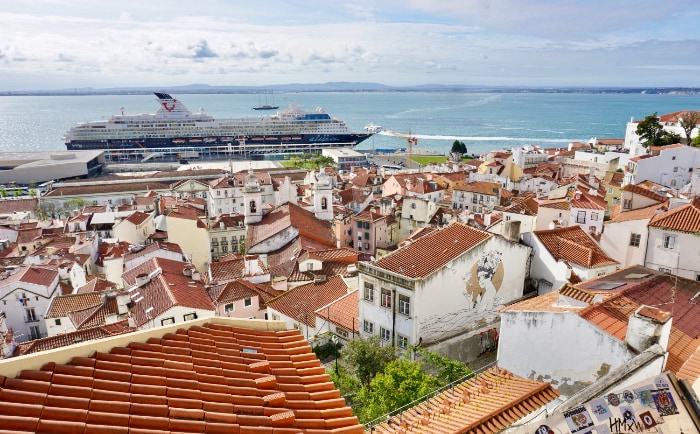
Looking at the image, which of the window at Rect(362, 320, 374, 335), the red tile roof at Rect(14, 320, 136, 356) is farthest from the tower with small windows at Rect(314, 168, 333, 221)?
the window at Rect(362, 320, 374, 335)

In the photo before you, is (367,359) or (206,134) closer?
(367,359)

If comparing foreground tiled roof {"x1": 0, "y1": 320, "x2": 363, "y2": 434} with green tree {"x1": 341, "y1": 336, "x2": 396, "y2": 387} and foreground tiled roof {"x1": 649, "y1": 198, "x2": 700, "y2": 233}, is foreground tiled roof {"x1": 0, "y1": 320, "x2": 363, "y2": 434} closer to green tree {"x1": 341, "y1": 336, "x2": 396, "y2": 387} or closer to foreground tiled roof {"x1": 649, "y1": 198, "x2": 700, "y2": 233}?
green tree {"x1": 341, "y1": 336, "x2": 396, "y2": 387}

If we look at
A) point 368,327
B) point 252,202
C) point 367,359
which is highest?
point 367,359

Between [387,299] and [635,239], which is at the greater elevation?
[635,239]

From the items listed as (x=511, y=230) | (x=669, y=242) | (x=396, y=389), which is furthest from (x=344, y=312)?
(x=669, y=242)

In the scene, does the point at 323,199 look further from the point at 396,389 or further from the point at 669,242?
the point at 396,389

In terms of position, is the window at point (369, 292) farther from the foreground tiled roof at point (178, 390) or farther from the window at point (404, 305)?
the foreground tiled roof at point (178, 390)

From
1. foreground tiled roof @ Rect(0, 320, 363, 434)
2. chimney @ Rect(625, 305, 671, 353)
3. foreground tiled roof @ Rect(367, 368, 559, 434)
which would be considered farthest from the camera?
chimney @ Rect(625, 305, 671, 353)
